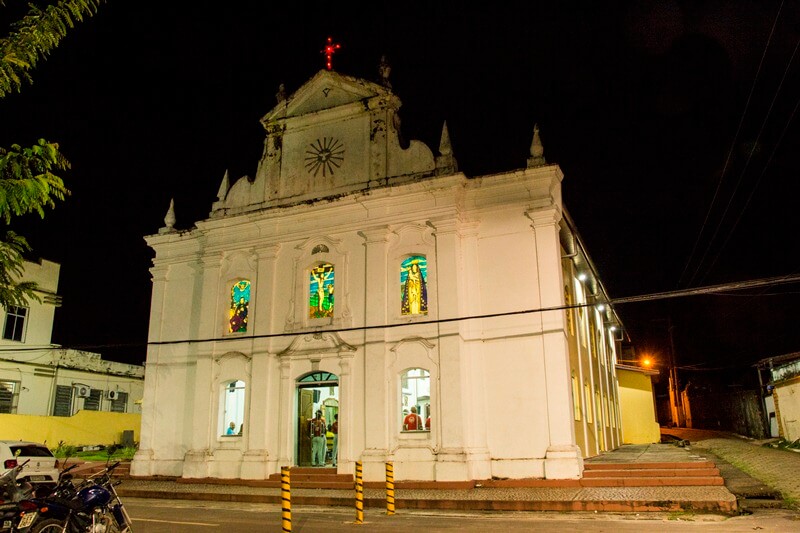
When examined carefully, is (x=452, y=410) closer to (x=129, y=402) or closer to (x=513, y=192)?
(x=513, y=192)

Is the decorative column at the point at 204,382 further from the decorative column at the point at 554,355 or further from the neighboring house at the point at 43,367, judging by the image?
the neighboring house at the point at 43,367

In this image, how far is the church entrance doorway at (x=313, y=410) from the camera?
19.7 m

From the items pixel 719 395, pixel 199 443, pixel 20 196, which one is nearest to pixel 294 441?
pixel 199 443

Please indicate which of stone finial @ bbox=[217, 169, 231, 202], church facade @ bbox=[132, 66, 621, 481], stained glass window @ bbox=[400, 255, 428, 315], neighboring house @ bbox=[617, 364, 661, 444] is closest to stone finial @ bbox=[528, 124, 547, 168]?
church facade @ bbox=[132, 66, 621, 481]

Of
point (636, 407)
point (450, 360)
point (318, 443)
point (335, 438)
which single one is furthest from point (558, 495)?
point (636, 407)

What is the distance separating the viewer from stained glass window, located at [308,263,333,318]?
66.8ft

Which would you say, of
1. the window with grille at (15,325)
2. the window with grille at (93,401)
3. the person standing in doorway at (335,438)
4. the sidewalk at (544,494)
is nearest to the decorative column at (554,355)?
the sidewalk at (544,494)

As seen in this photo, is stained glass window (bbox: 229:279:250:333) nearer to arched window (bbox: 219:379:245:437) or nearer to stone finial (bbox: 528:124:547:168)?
arched window (bbox: 219:379:245:437)

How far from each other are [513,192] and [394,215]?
147 inches

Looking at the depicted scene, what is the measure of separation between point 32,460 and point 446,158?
14179 mm

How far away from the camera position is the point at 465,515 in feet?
44.1

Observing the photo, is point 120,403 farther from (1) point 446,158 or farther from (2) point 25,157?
(2) point 25,157

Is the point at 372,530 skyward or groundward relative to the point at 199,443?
groundward

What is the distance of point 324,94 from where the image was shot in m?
22.0
